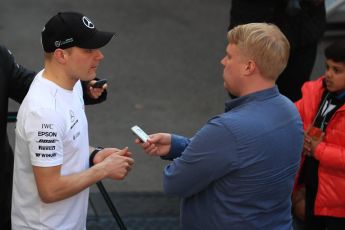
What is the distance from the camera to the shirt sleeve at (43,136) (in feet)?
7.55

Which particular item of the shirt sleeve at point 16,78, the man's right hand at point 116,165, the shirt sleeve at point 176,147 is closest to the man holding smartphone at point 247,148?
the man's right hand at point 116,165

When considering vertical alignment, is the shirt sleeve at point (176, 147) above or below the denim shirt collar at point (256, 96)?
below

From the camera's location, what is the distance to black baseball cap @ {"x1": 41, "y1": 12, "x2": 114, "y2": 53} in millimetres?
2389

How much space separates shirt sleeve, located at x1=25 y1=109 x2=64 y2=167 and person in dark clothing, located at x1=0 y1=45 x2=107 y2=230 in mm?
409

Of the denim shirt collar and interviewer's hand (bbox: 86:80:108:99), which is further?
interviewer's hand (bbox: 86:80:108:99)

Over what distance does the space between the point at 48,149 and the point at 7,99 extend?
54cm

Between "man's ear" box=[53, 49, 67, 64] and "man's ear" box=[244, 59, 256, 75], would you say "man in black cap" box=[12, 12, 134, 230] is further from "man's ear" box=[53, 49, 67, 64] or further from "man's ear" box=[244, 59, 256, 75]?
"man's ear" box=[244, 59, 256, 75]

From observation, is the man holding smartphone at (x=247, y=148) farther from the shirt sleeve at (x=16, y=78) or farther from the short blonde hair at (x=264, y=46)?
the shirt sleeve at (x=16, y=78)

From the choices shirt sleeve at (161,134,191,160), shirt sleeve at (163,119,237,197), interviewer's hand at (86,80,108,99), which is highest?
interviewer's hand at (86,80,108,99)

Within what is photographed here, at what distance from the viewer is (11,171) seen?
2.82 meters

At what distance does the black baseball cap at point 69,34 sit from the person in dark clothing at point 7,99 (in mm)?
383

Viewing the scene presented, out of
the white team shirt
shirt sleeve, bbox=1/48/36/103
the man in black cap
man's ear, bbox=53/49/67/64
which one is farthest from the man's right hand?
shirt sleeve, bbox=1/48/36/103

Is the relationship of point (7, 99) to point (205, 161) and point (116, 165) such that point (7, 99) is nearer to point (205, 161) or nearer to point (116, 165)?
point (116, 165)

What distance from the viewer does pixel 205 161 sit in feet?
7.39
